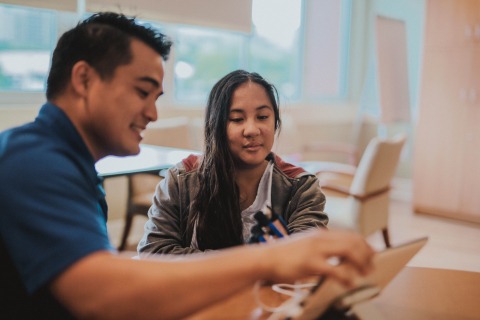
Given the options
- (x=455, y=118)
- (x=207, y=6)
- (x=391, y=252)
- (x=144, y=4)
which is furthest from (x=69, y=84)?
(x=455, y=118)

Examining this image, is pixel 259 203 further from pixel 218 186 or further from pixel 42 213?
pixel 42 213

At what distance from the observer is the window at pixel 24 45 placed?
3.31 m

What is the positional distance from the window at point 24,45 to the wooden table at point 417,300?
2.85 metres

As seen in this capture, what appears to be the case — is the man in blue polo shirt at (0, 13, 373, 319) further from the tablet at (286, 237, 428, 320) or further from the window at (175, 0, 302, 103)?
the window at (175, 0, 302, 103)

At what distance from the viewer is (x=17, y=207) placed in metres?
0.61

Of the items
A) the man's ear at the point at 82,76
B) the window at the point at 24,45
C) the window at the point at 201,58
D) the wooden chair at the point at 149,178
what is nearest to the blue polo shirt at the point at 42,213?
the man's ear at the point at 82,76

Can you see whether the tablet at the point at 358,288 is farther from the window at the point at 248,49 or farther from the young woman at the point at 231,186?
the window at the point at 248,49

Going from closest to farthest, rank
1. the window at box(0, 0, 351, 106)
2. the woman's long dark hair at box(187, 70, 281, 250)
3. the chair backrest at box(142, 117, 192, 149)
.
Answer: the woman's long dark hair at box(187, 70, 281, 250) < the window at box(0, 0, 351, 106) < the chair backrest at box(142, 117, 192, 149)

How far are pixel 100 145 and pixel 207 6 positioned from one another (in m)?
3.65

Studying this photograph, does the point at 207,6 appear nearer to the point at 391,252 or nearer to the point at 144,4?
the point at 144,4

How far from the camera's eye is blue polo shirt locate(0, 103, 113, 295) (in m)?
0.60

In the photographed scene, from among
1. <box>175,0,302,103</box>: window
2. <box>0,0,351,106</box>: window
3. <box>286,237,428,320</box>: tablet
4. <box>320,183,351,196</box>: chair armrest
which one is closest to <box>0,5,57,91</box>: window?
<box>0,0,351,106</box>: window

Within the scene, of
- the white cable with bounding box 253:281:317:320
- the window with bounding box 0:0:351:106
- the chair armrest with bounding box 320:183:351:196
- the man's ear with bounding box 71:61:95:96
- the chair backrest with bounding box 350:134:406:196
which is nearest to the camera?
the man's ear with bounding box 71:61:95:96

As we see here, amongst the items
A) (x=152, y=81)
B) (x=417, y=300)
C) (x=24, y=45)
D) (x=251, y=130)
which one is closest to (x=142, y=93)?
(x=152, y=81)
